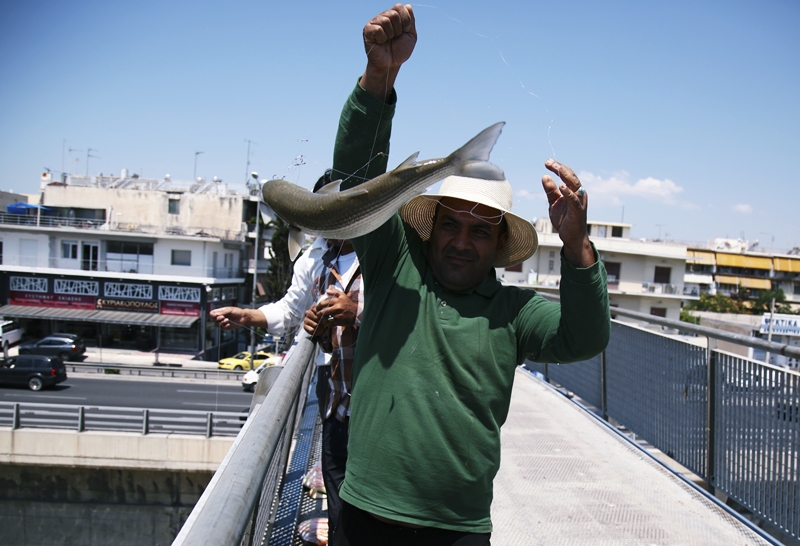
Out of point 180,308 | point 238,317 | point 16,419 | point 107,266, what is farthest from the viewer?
point 107,266

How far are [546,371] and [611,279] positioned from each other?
35.1 meters

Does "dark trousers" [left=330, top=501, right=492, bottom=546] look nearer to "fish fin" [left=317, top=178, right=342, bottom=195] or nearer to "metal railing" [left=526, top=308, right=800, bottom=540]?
"fish fin" [left=317, top=178, right=342, bottom=195]

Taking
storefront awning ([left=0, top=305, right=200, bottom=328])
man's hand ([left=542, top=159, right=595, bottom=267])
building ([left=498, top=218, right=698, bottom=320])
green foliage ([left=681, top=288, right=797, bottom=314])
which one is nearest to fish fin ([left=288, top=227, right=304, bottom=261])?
man's hand ([left=542, top=159, right=595, bottom=267])

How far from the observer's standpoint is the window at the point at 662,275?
44.4 m

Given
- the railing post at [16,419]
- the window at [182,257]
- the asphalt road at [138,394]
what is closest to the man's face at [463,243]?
the railing post at [16,419]

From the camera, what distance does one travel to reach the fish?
175cm

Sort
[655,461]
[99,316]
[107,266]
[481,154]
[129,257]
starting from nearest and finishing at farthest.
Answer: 1. [481,154]
2. [655,461]
3. [99,316]
4. [107,266]
5. [129,257]

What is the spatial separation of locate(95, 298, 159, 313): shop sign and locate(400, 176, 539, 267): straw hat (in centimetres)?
3707

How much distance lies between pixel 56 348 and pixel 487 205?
3462cm

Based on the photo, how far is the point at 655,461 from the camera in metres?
4.84

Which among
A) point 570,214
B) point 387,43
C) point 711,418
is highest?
point 387,43

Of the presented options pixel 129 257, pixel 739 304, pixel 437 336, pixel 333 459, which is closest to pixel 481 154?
pixel 437 336

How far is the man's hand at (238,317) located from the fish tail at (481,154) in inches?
78.0

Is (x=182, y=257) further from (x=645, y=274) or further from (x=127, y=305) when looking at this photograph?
(x=645, y=274)
